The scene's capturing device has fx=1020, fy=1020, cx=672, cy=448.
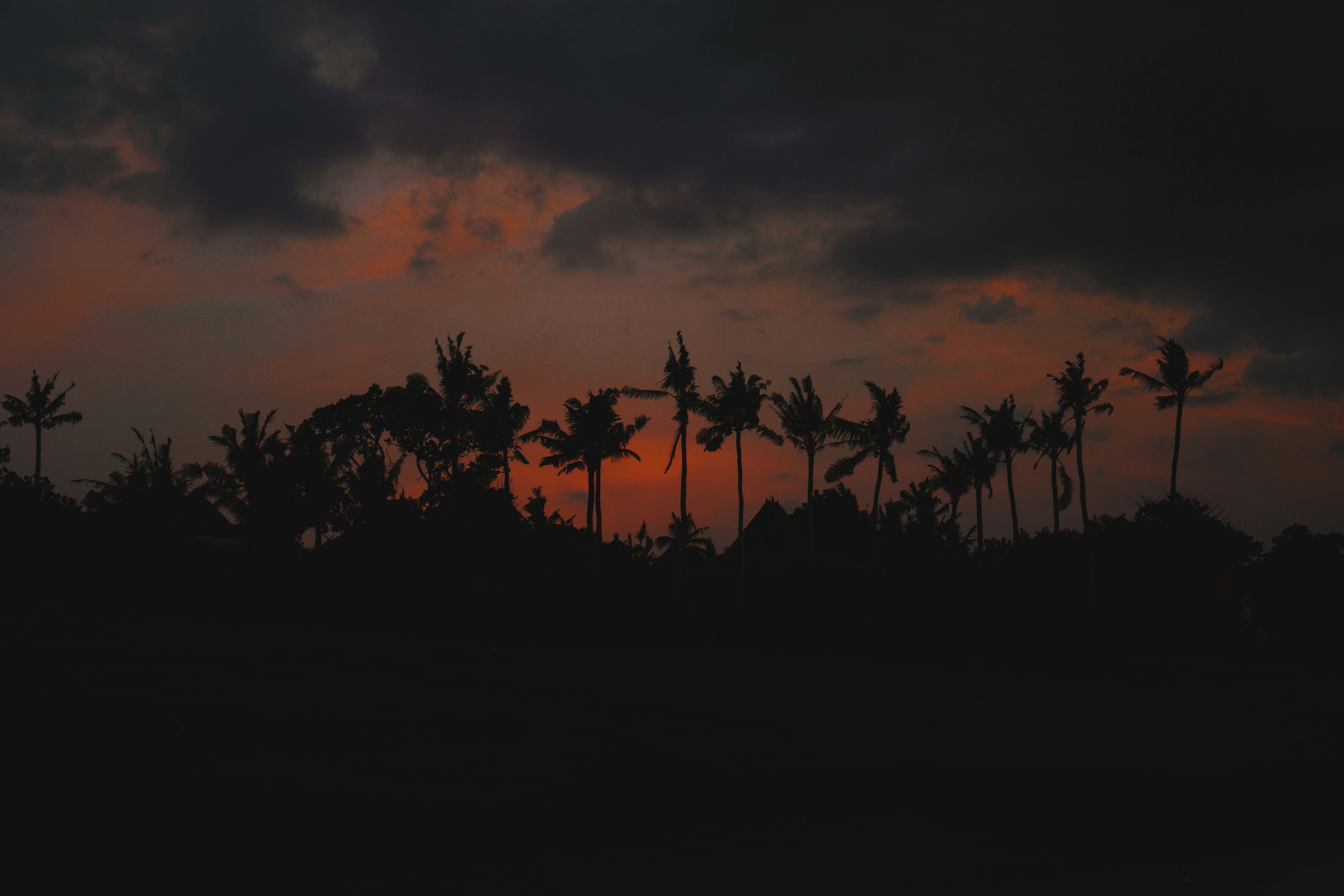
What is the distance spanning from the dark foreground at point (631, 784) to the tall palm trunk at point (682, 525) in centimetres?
1696

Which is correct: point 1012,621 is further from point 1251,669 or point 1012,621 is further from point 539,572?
point 539,572

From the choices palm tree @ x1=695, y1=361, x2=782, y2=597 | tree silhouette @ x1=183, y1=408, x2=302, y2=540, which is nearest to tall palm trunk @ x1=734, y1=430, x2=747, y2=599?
palm tree @ x1=695, y1=361, x2=782, y2=597

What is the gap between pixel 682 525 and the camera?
3666 cm

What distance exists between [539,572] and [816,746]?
2228cm

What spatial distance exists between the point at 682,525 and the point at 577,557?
4.07 meters

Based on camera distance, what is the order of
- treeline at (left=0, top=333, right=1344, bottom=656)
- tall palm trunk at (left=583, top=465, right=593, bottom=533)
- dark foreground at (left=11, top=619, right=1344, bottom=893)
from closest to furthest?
1. dark foreground at (left=11, top=619, right=1344, bottom=893)
2. treeline at (left=0, top=333, right=1344, bottom=656)
3. tall palm trunk at (left=583, top=465, right=593, bottom=533)

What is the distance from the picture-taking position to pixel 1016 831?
28.2 ft

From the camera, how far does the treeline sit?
31.9 m

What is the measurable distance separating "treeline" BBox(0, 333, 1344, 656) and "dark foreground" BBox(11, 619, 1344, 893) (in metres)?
12.5

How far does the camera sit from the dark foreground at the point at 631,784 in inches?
285

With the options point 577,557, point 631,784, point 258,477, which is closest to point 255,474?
point 258,477

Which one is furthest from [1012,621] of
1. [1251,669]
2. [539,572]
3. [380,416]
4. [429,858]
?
[429,858]

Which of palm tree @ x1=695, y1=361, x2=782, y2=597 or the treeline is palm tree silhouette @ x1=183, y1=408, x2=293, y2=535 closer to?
the treeline

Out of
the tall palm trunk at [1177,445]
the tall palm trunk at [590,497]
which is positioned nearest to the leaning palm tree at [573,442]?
the tall palm trunk at [590,497]
